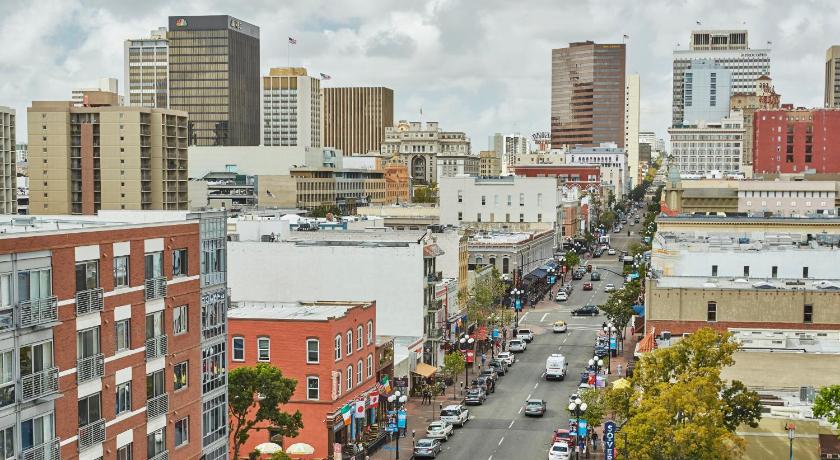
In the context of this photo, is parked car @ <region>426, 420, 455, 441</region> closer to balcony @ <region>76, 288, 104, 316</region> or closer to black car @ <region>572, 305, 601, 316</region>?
balcony @ <region>76, 288, 104, 316</region>

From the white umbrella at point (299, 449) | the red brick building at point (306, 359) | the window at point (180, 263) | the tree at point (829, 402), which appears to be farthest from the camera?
the red brick building at point (306, 359)

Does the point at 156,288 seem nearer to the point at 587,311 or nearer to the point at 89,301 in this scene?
the point at 89,301

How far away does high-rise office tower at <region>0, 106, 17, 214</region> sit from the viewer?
189 m

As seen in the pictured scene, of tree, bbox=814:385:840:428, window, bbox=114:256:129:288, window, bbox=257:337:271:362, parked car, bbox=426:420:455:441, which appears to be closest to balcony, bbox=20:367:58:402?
window, bbox=114:256:129:288

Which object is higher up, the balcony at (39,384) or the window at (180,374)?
the balcony at (39,384)

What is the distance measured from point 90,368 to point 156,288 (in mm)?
5299

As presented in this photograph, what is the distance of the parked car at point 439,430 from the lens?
224ft

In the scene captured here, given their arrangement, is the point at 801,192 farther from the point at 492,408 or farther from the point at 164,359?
the point at 164,359

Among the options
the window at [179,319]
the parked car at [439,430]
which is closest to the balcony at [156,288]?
the window at [179,319]

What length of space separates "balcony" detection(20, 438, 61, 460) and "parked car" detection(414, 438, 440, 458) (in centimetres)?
3054

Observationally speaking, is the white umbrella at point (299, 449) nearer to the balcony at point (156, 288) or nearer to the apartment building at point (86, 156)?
the balcony at point (156, 288)

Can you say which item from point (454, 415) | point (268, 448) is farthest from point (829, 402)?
point (454, 415)

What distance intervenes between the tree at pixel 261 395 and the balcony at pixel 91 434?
17.6 meters

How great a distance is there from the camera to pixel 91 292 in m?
38.8
